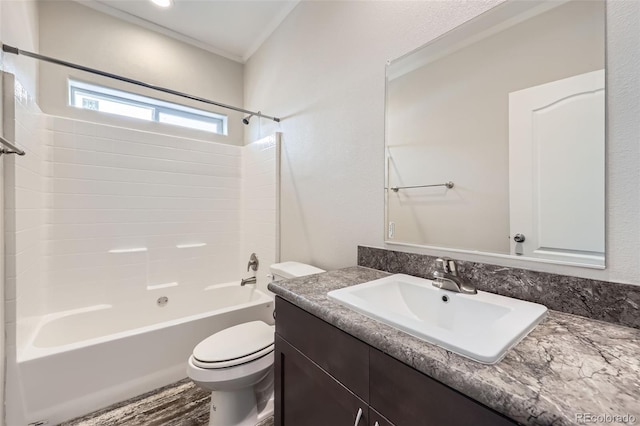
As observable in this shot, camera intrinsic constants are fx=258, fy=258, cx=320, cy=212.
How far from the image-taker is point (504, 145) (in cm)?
99

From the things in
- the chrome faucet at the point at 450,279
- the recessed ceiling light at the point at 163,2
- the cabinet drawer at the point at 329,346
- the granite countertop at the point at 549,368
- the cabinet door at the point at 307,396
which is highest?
the recessed ceiling light at the point at 163,2

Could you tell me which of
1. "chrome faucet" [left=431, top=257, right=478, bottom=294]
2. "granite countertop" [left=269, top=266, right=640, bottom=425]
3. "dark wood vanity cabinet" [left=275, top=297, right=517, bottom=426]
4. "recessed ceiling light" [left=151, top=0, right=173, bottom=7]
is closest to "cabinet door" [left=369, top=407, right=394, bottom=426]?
"dark wood vanity cabinet" [left=275, top=297, right=517, bottom=426]

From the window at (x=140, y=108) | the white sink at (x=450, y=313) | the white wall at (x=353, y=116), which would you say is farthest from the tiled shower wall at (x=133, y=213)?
the white sink at (x=450, y=313)

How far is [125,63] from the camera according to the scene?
2270 millimetres

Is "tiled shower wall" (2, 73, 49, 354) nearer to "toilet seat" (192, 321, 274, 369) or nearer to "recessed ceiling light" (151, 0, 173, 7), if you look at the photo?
"toilet seat" (192, 321, 274, 369)

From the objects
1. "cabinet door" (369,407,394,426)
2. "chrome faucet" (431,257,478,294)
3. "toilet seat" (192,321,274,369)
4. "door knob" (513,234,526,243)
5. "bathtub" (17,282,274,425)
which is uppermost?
"door knob" (513,234,526,243)

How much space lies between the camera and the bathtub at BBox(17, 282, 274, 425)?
1.38 m

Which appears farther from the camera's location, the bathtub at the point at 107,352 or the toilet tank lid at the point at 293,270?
the toilet tank lid at the point at 293,270

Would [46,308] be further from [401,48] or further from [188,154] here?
[401,48]

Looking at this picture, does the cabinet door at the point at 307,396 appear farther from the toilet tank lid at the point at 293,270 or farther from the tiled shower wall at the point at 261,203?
the tiled shower wall at the point at 261,203

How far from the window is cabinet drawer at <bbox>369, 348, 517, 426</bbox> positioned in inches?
108

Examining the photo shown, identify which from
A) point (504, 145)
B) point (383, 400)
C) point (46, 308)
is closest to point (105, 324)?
point (46, 308)

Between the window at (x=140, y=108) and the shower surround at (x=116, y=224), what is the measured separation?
0.28 m

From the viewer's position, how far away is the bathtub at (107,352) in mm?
1380
